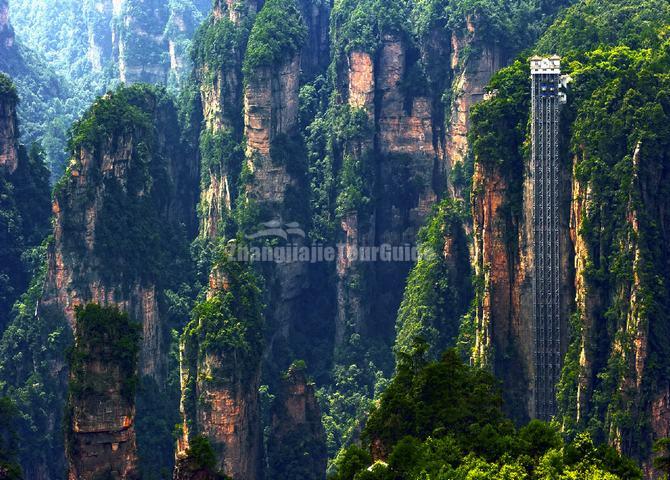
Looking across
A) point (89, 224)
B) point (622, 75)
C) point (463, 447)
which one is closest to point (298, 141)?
point (89, 224)

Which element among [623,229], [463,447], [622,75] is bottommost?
[463,447]

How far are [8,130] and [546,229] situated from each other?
2794 cm

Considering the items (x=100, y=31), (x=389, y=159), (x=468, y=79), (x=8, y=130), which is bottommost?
(x=389, y=159)

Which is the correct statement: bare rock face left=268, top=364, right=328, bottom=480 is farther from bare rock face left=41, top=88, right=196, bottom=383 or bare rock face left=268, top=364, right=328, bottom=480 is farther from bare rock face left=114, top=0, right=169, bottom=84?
bare rock face left=114, top=0, right=169, bottom=84

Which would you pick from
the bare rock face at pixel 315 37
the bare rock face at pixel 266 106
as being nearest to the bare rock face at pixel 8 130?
the bare rock face at pixel 266 106

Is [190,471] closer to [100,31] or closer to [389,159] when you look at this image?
[389,159]

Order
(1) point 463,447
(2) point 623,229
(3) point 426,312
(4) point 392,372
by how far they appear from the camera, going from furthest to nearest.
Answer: (4) point 392,372
(3) point 426,312
(2) point 623,229
(1) point 463,447

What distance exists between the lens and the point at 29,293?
3725 inches

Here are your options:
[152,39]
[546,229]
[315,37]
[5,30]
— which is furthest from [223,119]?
[152,39]

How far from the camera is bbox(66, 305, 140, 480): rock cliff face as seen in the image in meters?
70.4

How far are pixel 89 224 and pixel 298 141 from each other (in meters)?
13.0

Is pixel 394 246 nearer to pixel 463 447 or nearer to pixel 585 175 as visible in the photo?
pixel 585 175

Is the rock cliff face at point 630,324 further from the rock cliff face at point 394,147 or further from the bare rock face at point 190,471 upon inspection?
the rock cliff face at point 394,147

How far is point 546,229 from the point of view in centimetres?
8006
